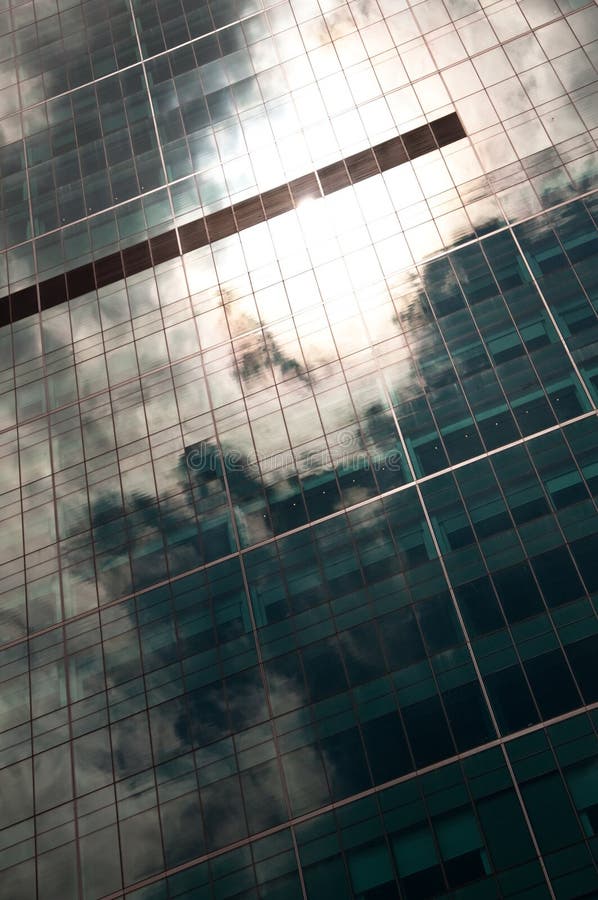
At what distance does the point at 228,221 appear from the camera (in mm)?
49812

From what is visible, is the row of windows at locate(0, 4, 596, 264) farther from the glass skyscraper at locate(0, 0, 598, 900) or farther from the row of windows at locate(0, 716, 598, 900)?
the row of windows at locate(0, 716, 598, 900)

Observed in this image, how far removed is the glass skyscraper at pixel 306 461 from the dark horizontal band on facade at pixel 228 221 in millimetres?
201

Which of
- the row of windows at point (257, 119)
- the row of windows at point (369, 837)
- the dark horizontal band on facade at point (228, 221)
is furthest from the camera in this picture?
the dark horizontal band on facade at point (228, 221)

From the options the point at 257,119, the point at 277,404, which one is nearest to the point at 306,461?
the point at 277,404

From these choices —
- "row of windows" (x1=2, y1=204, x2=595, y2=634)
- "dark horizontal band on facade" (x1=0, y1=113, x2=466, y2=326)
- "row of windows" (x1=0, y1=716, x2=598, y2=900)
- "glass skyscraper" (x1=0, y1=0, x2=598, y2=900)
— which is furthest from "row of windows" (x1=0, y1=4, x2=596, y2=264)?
"row of windows" (x1=0, y1=716, x2=598, y2=900)

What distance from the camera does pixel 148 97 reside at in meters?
55.7

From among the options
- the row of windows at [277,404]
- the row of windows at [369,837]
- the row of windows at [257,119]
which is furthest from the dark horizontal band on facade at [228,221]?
the row of windows at [369,837]

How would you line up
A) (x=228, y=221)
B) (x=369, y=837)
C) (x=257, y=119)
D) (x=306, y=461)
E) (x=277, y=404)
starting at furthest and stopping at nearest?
(x=257, y=119) → (x=228, y=221) → (x=277, y=404) → (x=306, y=461) → (x=369, y=837)

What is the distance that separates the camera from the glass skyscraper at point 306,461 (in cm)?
3397

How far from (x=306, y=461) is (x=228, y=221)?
1644cm

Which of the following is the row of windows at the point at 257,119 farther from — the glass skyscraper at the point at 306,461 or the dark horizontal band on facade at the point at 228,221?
the dark horizontal band on facade at the point at 228,221

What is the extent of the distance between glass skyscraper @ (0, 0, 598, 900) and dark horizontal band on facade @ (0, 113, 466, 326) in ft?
0.66

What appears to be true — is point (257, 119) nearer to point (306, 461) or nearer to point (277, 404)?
point (277, 404)

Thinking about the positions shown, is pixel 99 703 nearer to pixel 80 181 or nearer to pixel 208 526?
pixel 208 526
